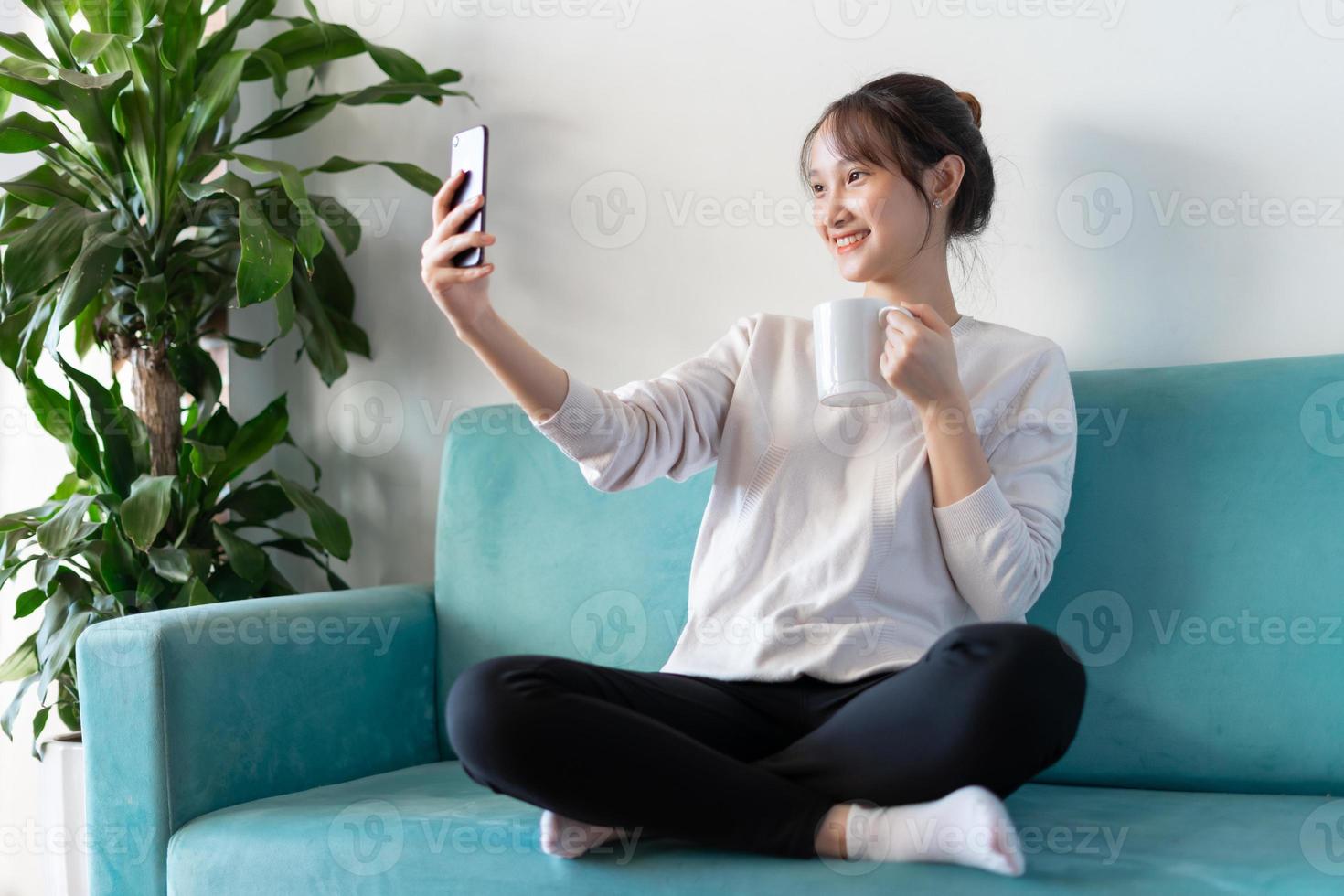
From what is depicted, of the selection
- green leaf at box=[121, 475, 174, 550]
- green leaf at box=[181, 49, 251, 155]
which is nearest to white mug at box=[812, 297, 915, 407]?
green leaf at box=[121, 475, 174, 550]

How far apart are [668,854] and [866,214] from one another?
0.77 meters

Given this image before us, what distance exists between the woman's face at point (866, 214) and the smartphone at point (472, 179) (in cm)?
47

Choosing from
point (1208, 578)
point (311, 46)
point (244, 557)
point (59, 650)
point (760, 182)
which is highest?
point (311, 46)

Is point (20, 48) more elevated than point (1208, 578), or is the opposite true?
point (20, 48)

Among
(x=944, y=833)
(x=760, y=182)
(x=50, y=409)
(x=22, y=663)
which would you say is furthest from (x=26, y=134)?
(x=944, y=833)

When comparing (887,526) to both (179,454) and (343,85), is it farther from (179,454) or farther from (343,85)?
(343,85)

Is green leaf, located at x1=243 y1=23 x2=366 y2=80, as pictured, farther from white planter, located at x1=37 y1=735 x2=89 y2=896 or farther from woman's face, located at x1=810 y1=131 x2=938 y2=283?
white planter, located at x1=37 y1=735 x2=89 y2=896

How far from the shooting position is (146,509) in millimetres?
1790

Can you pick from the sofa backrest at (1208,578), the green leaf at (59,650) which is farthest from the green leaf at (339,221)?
the sofa backrest at (1208,578)

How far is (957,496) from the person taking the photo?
1.34 meters

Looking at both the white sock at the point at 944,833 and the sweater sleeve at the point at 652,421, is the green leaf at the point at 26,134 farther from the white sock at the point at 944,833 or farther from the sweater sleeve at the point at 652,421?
the white sock at the point at 944,833

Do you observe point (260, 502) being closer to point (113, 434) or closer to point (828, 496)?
point (113, 434)

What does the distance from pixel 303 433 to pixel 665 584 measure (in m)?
0.92

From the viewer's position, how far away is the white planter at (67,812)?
1.86 m
